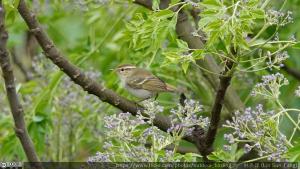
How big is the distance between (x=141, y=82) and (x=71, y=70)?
117 centimetres

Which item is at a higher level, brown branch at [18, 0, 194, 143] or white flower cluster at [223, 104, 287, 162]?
brown branch at [18, 0, 194, 143]

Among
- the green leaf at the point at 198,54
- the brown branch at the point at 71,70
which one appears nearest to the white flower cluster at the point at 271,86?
the green leaf at the point at 198,54

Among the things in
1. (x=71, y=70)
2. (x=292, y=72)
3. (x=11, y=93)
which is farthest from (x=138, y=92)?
(x=11, y=93)

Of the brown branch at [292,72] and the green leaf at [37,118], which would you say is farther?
the brown branch at [292,72]

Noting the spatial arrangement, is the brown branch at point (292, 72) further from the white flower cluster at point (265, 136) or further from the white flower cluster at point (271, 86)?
the white flower cluster at point (265, 136)

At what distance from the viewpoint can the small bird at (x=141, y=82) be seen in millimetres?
3762

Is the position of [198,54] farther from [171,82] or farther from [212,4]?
[171,82]

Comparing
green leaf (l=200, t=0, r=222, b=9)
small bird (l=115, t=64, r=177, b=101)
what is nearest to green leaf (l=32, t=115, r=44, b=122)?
small bird (l=115, t=64, r=177, b=101)

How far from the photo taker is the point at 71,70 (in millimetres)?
2746

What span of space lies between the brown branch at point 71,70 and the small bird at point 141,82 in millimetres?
719

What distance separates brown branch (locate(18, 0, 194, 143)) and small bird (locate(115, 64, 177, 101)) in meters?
0.72

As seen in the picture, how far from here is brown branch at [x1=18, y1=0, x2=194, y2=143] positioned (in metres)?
2.62

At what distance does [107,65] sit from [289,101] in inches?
50.0

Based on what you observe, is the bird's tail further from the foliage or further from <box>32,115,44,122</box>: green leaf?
<box>32,115,44,122</box>: green leaf
